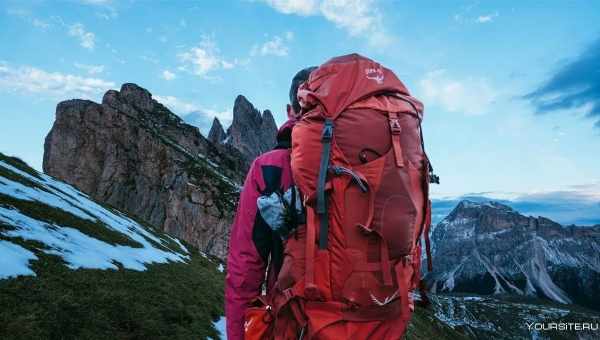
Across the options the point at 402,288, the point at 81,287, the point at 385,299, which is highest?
the point at 402,288

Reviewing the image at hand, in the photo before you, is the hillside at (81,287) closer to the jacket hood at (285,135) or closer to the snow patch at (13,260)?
the snow patch at (13,260)

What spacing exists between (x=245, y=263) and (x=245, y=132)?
581 feet

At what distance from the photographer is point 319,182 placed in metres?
→ 3.21

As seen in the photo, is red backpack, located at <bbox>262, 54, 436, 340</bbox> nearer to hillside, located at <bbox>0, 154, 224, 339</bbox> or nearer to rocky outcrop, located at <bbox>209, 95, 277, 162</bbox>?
hillside, located at <bbox>0, 154, 224, 339</bbox>

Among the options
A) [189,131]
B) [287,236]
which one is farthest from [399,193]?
[189,131]

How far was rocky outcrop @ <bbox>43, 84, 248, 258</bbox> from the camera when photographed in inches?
3488

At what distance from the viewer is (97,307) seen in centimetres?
830

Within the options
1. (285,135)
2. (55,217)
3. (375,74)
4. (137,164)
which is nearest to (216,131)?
(137,164)

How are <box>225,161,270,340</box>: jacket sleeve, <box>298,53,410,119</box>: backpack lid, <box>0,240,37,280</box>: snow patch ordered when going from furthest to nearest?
<box>0,240,37,280</box>: snow patch
<box>225,161,270,340</box>: jacket sleeve
<box>298,53,410,119</box>: backpack lid

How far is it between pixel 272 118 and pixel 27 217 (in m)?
188

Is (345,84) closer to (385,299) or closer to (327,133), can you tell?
(327,133)

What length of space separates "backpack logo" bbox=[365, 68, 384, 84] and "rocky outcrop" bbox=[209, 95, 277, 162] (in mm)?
166937

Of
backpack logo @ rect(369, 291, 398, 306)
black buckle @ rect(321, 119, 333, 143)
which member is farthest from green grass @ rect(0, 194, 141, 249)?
backpack logo @ rect(369, 291, 398, 306)

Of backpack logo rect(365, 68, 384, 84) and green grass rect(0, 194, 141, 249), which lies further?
green grass rect(0, 194, 141, 249)
